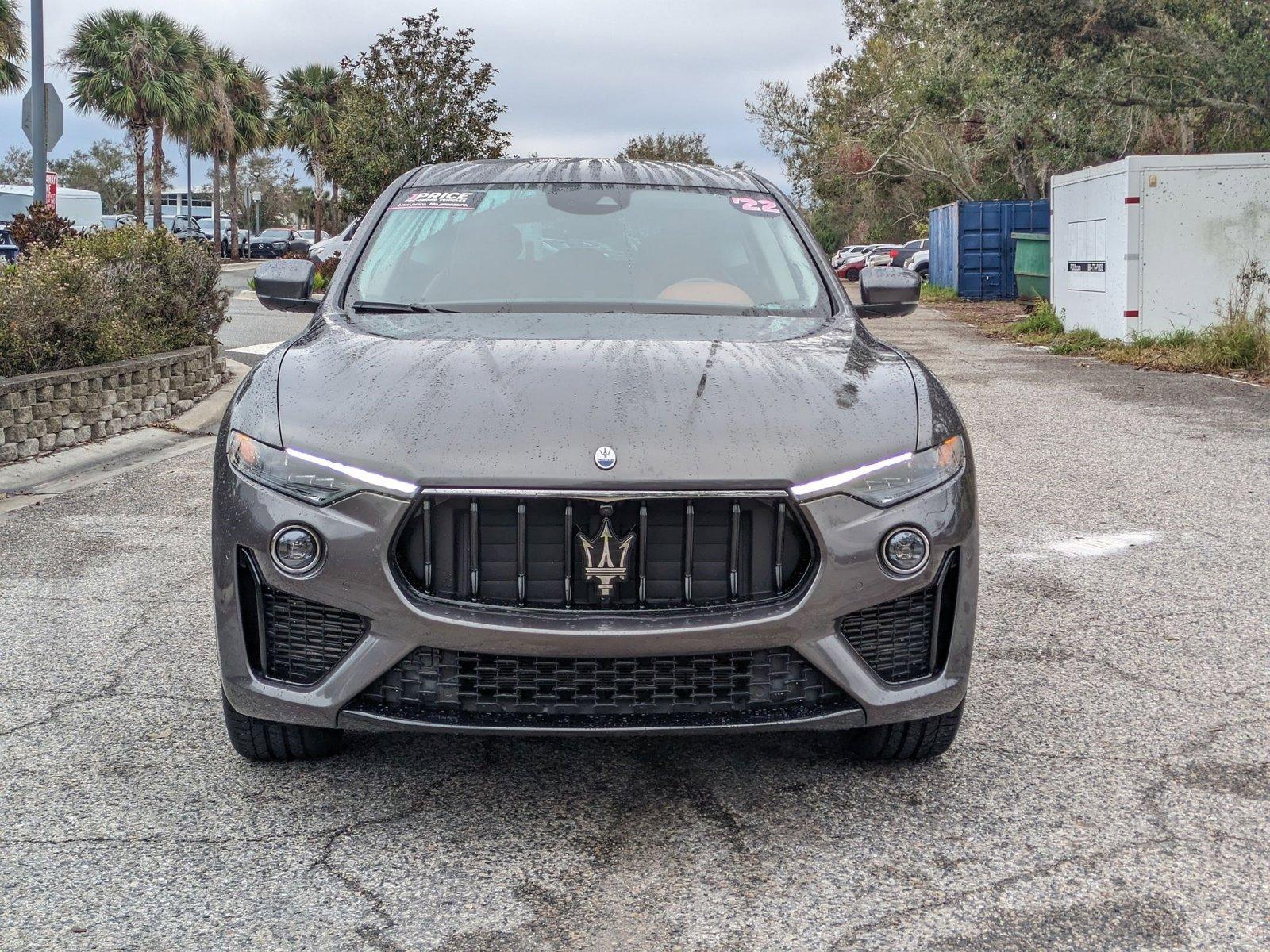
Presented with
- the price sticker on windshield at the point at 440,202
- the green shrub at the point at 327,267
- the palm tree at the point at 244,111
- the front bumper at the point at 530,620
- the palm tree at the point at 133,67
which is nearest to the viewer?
the front bumper at the point at 530,620

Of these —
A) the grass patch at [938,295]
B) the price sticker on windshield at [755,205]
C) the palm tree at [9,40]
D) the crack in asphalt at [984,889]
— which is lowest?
the crack in asphalt at [984,889]

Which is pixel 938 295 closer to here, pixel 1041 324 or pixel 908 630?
pixel 1041 324

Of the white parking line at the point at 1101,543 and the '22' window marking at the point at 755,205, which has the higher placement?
the '22' window marking at the point at 755,205

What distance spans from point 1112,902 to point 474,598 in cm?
151

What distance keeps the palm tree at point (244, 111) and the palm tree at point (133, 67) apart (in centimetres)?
701

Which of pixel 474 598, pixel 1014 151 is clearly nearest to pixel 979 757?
pixel 474 598

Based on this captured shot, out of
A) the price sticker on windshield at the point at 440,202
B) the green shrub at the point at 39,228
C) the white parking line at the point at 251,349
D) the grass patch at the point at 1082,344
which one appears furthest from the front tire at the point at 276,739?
the grass patch at the point at 1082,344

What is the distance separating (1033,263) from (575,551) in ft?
77.5

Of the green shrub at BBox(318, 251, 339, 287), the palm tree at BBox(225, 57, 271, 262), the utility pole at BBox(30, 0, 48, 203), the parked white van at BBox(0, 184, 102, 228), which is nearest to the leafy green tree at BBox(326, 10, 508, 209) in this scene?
the green shrub at BBox(318, 251, 339, 287)

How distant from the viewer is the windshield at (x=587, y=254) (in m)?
4.33

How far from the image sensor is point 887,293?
4949mm

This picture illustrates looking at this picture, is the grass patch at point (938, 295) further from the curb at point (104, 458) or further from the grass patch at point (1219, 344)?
the curb at point (104, 458)

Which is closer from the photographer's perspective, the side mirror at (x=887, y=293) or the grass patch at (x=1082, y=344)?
the side mirror at (x=887, y=293)

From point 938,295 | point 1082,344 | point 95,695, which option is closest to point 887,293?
point 95,695
